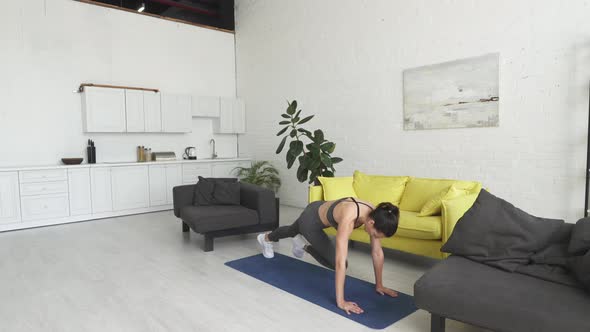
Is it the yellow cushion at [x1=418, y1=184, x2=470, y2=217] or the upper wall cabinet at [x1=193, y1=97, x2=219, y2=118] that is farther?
the upper wall cabinet at [x1=193, y1=97, x2=219, y2=118]

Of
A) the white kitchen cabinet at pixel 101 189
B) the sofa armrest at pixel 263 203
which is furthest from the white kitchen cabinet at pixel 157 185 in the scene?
the sofa armrest at pixel 263 203

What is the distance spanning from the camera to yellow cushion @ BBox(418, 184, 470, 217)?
11.5 ft

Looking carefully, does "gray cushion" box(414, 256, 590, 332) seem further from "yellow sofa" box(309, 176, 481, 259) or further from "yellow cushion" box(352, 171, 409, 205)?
"yellow cushion" box(352, 171, 409, 205)

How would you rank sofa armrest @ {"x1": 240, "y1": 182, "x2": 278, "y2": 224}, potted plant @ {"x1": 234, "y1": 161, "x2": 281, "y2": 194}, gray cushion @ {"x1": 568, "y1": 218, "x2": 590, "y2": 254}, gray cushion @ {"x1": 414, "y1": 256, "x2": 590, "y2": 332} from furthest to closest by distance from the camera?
A: potted plant @ {"x1": 234, "y1": 161, "x2": 281, "y2": 194} → sofa armrest @ {"x1": 240, "y1": 182, "x2": 278, "y2": 224} → gray cushion @ {"x1": 568, "y1": 218, "x2": 590, "y2": 254} → gray cushion @ {"x1": 414, "y1": 256, "x2": 590, "y2": 332}

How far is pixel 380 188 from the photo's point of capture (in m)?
4.33

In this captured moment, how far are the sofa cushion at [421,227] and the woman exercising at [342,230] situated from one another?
66 centimetres

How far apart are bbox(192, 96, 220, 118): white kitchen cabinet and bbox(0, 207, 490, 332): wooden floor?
3.07 m

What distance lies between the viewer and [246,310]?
2768 mm

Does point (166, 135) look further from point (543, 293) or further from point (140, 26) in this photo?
point (543, 293)

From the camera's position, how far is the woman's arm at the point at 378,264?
9.45ft

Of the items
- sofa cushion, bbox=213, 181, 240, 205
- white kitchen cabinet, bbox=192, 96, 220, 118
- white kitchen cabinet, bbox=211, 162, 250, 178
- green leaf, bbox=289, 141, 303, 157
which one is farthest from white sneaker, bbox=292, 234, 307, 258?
white kitchen cabinet, bbox=192, 96, 220, 118

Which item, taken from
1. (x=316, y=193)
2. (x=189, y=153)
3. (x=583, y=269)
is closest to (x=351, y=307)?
(x=583, y=269)

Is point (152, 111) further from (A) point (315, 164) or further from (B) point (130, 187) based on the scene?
(A) point (315, 164)

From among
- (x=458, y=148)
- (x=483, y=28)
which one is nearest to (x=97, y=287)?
(x=458, y=148)
